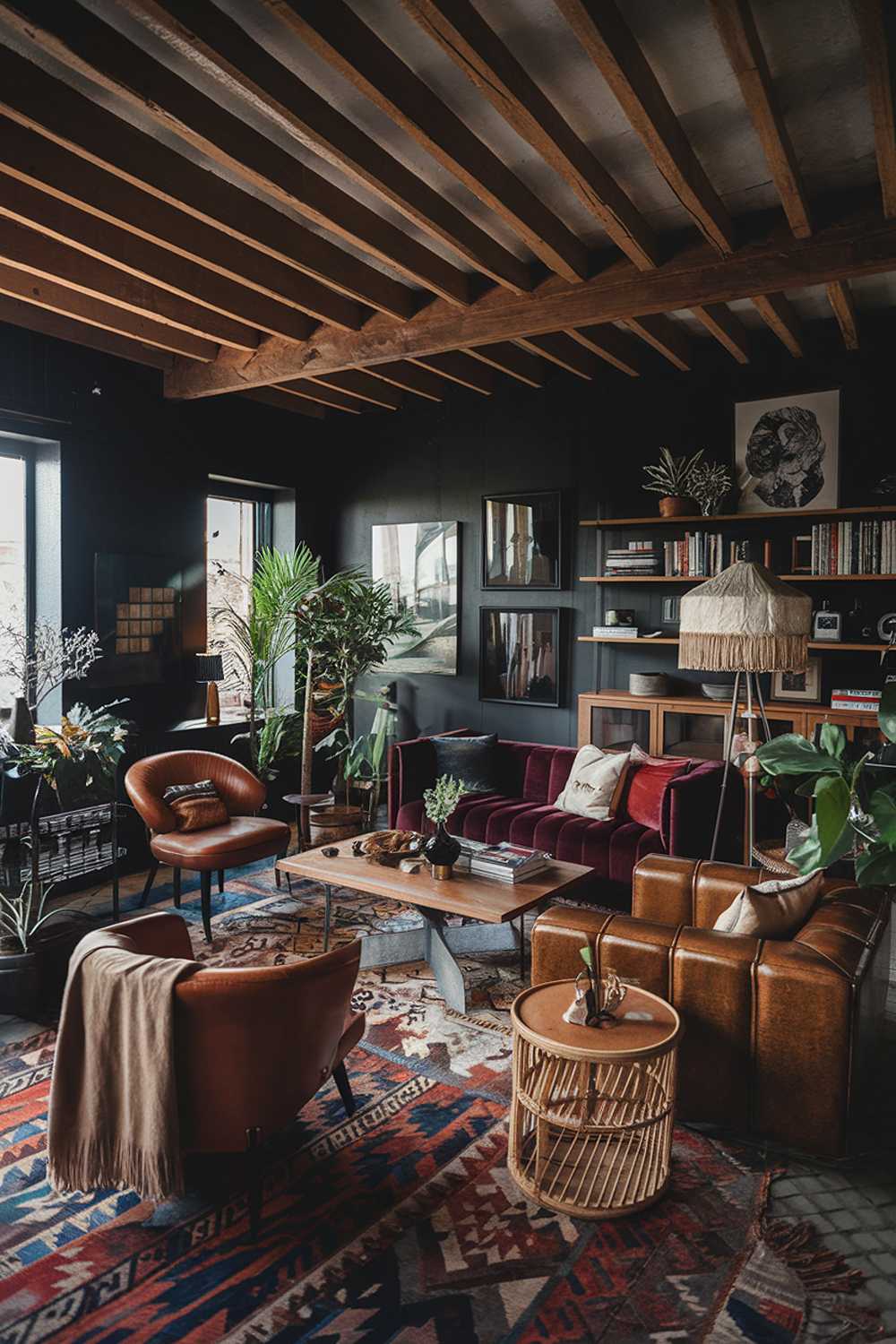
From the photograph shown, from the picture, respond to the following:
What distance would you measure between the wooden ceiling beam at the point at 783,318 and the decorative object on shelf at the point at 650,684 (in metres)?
2.09

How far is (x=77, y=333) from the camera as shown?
5.34m

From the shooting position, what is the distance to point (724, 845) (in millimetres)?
5004

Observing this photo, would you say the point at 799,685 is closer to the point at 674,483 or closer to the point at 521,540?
the point at 674,483

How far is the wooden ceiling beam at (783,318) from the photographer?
4.39 meters

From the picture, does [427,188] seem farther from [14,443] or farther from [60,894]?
[60,894]

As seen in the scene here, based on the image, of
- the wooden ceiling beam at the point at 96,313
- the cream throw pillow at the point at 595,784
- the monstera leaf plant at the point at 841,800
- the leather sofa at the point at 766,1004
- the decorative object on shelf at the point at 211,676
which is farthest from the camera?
the decorative object on shelf at the point at 211,676

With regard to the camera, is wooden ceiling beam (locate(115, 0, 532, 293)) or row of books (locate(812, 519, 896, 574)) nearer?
wooden ceiling beam (locate(115, 0, 532, 293))

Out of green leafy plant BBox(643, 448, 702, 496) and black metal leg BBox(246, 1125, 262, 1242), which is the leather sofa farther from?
green leafy plant BBox(643, 448, 702, 496)

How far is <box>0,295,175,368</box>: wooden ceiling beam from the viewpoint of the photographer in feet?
16.4

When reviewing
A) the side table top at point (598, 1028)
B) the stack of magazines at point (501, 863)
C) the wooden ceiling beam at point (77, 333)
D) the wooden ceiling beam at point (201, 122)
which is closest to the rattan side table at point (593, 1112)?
the side table top at point (598, 1028)

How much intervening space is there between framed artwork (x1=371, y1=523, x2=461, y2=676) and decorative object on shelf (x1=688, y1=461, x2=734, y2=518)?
190 centimetres

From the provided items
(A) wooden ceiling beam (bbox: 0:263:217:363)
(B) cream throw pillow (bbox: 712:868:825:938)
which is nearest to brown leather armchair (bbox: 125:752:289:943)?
(A) wooden ceiling beam (bbox: 0:263:217:363)

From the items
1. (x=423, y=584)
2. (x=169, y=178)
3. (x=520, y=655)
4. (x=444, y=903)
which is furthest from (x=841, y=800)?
(x=423, y=584)

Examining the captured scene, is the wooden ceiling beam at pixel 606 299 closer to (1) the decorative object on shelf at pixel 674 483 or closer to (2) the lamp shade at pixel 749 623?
(2) the lamp shade at pixel 749 623
